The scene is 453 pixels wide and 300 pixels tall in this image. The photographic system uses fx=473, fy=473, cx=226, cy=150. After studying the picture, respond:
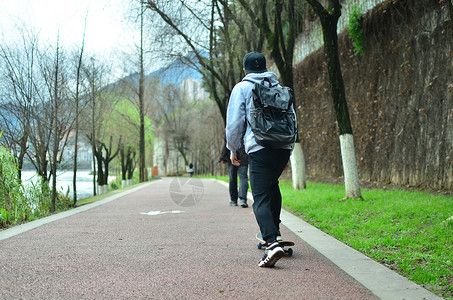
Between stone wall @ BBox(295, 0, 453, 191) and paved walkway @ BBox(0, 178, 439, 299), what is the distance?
4.75m

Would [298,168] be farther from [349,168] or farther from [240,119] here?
[240,119]

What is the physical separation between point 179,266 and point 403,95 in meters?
9.22

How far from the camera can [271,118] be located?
4.45 meters

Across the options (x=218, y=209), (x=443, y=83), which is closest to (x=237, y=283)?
(x=218, y=209)

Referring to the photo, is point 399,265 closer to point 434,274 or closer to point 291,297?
point 434,274

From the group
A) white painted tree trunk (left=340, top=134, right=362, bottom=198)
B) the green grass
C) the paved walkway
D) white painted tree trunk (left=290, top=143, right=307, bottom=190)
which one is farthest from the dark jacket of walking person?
white painted tree trunk (left=290, top=143, right=307, bottom=190)

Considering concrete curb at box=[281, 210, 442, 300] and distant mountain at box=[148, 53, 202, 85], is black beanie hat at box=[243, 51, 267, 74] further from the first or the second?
distant mountain at box=[148, 53, 202, 85]

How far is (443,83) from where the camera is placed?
10.2m

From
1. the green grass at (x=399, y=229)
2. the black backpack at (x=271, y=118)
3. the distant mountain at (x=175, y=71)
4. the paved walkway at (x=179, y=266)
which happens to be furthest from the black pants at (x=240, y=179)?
the distant mountain at (x=175, y=71)

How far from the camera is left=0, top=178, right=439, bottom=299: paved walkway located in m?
3.53

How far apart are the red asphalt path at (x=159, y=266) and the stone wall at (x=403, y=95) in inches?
207

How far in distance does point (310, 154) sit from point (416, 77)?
29.3ft

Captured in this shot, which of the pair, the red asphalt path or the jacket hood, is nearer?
the red asphalt path

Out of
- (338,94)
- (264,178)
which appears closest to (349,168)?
(338,94)
